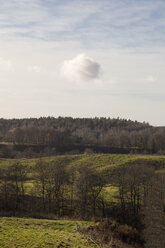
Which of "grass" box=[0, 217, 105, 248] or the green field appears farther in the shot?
the green field

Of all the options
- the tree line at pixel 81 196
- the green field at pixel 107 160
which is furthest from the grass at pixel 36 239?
the green field at pixel 107 160

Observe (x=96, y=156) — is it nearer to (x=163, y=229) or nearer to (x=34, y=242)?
(x=163, y=229)

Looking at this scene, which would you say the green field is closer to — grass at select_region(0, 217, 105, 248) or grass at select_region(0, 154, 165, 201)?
grass at select_region(0, 154, 165, 201)

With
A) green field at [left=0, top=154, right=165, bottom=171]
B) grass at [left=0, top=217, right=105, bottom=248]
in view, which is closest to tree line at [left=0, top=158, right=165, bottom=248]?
grass at [left=0, top=217, right=105, bottom=248]

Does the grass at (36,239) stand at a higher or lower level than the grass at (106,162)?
lower

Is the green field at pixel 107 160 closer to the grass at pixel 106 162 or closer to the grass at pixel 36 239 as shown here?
the grass at pixel 106 162

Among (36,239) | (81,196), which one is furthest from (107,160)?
(36,239)

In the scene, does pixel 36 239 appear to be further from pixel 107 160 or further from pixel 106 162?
pixel 107 160

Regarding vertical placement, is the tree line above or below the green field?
below

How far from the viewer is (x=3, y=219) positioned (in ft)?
103

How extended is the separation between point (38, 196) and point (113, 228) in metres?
29.6

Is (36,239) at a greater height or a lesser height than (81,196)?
greater

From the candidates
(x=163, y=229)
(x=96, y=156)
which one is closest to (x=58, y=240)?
Result: (x=163, y=229)

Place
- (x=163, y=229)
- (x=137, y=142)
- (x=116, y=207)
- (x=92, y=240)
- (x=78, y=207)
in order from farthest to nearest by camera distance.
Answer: (x=137, y=142), (x=116, y=207), (x=78, y=207), (x=163, y=229), (x=92, y=240)
